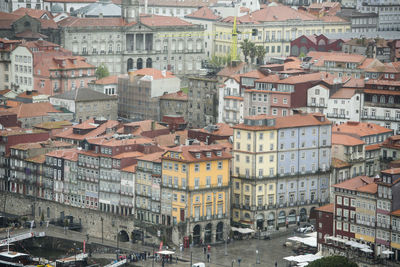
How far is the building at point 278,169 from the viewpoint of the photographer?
189250 mm

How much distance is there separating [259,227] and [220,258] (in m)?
14.4

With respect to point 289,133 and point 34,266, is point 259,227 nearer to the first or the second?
point 289,133

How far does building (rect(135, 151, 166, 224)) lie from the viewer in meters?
184

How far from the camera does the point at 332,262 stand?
518 ft

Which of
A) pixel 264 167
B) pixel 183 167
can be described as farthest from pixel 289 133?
pixel 183 167

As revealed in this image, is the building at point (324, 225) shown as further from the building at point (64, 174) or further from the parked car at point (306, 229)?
the building at point (64, 174)

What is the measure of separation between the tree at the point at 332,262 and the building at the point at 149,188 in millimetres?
30222

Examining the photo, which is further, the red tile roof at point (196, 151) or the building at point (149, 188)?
the building at point (149, 188)

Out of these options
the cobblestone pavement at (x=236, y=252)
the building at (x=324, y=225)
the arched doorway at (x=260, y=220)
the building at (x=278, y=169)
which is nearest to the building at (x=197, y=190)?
the cobblestone pavement at (x=236, y=252)

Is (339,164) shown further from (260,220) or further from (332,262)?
(332,262)

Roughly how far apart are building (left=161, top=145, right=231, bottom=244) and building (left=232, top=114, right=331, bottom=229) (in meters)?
5.90

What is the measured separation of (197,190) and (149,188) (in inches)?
308

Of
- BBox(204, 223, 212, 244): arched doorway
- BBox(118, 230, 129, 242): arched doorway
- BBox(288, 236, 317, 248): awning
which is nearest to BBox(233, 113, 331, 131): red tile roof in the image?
BBox(204, 223, 212, 244): arched doorway

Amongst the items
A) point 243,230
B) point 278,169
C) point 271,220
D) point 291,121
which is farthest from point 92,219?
point 291,121
